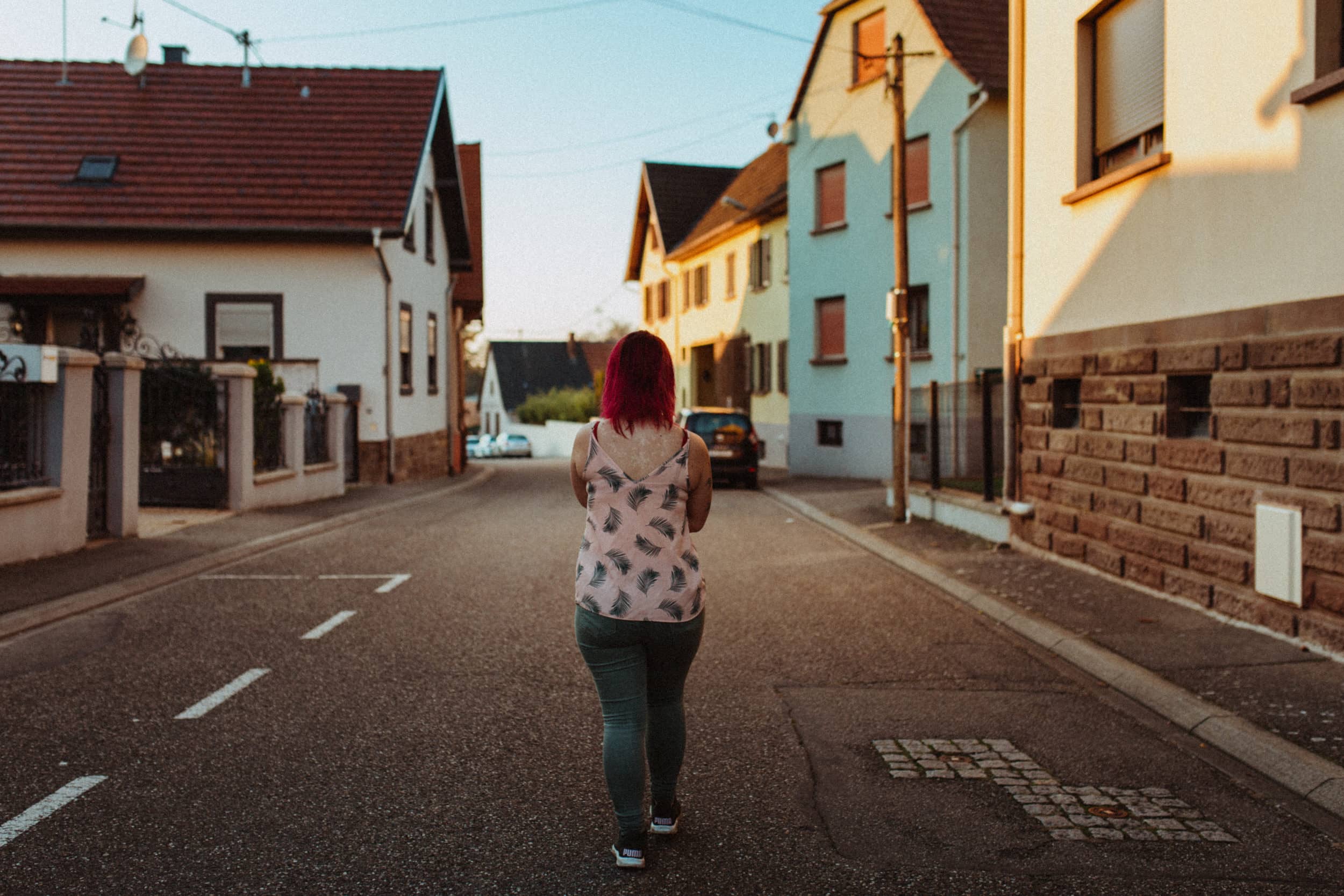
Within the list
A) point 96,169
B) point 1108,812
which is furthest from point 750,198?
point 1108,812

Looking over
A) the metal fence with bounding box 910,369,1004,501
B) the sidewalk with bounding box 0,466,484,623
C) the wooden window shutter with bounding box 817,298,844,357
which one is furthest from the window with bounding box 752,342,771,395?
the sidewalk with bounding box 0,466,484,623

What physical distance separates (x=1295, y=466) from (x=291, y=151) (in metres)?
23.1

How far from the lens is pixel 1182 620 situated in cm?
816

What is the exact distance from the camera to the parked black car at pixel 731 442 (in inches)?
989

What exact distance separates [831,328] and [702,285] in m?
13.5

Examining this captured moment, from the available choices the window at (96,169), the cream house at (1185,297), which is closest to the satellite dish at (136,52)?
the window at (96,169)

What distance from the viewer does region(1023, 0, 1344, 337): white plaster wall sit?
24.4ft

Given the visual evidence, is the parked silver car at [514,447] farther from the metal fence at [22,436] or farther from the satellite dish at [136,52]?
the metal fence at [22,436]

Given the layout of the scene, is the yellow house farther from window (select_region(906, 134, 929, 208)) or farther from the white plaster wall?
the white plaster wall

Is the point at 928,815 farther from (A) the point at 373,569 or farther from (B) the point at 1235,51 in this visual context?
(A) the point at 373,569

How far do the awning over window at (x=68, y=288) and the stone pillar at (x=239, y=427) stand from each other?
30.3 ft

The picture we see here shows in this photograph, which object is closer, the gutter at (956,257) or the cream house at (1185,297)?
the cream house at (1185,297)

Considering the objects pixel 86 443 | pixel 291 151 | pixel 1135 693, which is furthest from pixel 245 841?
pixel 291 151

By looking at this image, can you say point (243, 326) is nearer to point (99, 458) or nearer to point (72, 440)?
point (99, 458)
